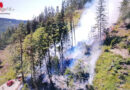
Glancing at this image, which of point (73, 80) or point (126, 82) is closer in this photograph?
point (126, 82)

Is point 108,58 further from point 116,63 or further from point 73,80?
point 73,80

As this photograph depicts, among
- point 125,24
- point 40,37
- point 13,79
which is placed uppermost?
point 125,24

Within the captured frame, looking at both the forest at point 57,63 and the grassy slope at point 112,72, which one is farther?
the forest at point 57,63

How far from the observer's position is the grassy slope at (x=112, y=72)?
22.1 metres

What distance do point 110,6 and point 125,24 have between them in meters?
30.8

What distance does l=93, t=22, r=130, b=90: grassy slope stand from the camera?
2212 cm

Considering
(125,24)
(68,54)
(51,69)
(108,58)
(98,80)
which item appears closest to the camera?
(98,80)

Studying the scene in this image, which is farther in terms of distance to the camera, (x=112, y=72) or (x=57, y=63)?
(x=57, y=63)

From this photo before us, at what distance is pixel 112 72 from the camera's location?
24922 mm

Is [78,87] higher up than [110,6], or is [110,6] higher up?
[110,6]

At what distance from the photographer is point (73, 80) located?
Result: 26188mm

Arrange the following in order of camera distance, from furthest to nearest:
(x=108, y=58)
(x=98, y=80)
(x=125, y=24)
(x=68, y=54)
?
(x=125, y=24)
(x=68, y=54)
(x=108, y=58)
(x=98, y=80)

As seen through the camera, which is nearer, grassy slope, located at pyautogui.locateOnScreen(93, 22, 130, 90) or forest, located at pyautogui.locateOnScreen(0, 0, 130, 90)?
grassy slope, located at pyautogui.locateOnScreen(93, 22, 130, 90)

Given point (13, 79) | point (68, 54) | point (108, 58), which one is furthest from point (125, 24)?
point (13, 79)
